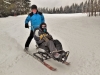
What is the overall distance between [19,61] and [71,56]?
2242mm

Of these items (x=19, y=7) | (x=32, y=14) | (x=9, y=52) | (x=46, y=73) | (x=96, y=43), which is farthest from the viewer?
(x=19, y=7)

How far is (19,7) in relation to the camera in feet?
178

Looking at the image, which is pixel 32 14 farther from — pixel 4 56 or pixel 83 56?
pixel 83 56

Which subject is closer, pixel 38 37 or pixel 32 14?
pixel 38 37

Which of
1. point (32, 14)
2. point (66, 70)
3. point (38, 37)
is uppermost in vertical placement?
point (32, 14)

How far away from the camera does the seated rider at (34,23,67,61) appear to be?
22.2ft

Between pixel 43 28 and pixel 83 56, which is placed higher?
pixel 43 28

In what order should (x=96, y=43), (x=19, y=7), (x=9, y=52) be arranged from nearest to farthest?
(x=9, y=52) < (x=96, y=43) < (x=19, y=7)

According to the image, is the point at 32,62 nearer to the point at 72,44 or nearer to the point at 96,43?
the point at 72,44

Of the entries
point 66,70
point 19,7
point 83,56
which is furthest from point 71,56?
point 19,7

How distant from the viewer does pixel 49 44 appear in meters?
7.02

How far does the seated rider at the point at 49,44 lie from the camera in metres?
6.76

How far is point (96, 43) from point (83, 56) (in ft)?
7.28

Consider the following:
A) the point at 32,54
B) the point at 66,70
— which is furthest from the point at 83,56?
the point at 32,54
